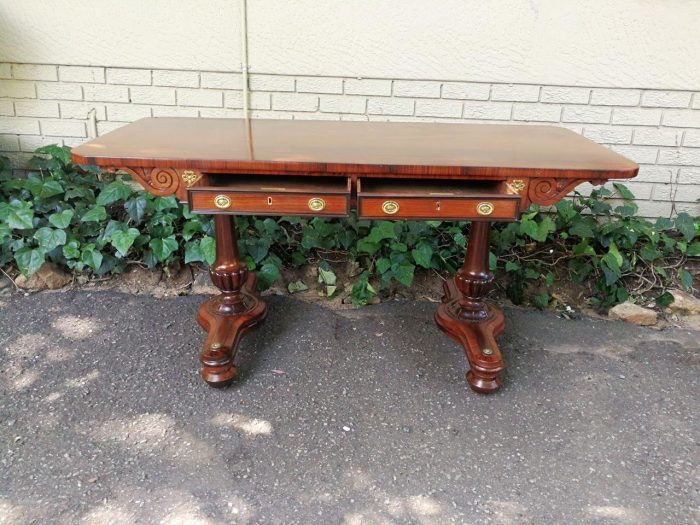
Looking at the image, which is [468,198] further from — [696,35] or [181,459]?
[696,35]

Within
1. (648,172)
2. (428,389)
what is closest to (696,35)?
(648,172)

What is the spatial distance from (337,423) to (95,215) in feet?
5.41

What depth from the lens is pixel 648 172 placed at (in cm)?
316

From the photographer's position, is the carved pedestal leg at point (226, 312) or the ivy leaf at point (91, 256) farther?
the ivy leaf at point (91, 256)

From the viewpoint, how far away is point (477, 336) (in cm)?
238

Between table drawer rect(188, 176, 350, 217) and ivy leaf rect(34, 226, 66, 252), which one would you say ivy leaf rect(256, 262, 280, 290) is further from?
table drawer rect(188, 176, 350, 217)

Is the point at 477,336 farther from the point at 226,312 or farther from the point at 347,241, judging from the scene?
the point at 226,312

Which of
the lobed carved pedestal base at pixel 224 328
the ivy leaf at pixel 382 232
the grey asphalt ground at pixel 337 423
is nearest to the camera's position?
the grey asphalt ground at pixel 337 423

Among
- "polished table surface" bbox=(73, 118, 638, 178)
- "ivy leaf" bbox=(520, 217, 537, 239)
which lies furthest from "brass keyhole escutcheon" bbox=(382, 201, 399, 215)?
"ivy leaf" bbox=(520, 217, 537, 239)

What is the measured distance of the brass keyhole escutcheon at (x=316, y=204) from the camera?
1831 mm

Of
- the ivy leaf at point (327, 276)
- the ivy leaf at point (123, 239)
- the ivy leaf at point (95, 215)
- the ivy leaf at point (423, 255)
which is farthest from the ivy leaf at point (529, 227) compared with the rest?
the ivy leaf at point (95, 215)

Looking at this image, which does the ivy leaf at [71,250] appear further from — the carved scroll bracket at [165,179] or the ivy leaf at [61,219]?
the carved scroll bracket at [165,179]

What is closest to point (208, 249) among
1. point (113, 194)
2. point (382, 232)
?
point (113, 194)

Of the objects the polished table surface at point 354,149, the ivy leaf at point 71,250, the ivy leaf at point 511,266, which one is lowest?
the ivy leaf at point 511,266
